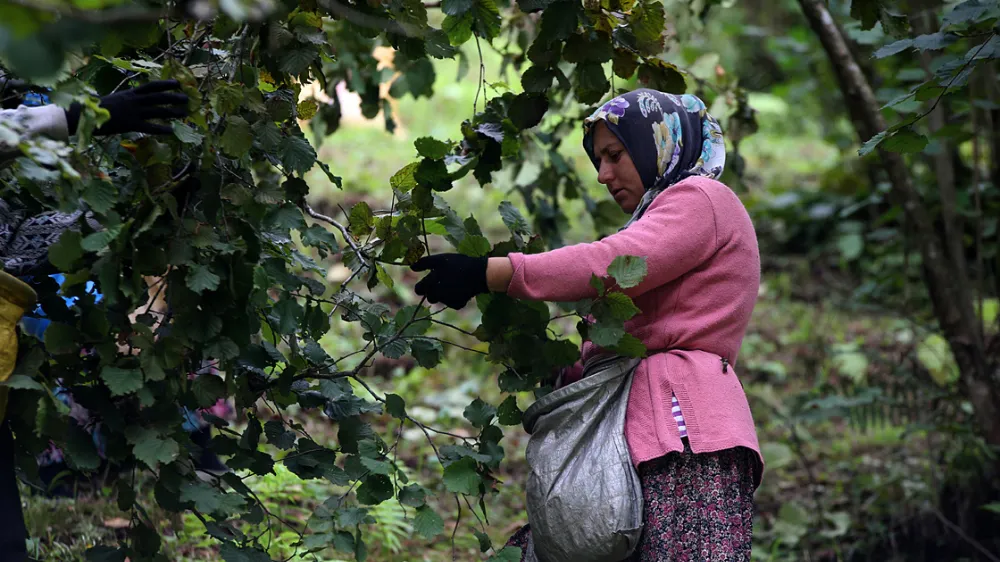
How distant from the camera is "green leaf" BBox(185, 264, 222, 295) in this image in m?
1.87

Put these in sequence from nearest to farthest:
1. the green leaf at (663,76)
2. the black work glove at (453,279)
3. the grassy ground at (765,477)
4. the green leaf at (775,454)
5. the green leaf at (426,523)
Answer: the black work glove at (453,279), the green leaf at (426,523), the green leaf at (663,76), the grassy ground at (765,477), the green leaf at (775,454)

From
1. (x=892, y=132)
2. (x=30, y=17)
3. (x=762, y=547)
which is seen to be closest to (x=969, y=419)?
(x=762, y=547)

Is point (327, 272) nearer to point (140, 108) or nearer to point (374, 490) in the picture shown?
point (374, 490)

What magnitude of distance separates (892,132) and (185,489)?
176 centimetres

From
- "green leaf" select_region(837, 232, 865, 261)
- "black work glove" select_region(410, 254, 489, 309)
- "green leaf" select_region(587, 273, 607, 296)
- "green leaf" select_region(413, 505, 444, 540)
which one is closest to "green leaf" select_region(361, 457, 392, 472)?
"green leaf" select_region(413, 505, 444, 540)

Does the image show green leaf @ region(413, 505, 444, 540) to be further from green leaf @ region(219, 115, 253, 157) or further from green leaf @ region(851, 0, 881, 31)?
green leaf @ region(851, 0, 881, 31)

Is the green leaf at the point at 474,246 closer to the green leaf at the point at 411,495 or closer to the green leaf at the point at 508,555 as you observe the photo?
the green leaf at the point at 411,495

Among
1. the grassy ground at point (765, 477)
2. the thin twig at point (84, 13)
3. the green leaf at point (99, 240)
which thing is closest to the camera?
the thin twig at point (84, 13)

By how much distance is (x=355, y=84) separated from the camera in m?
3.58

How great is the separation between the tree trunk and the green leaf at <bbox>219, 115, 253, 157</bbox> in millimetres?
2507

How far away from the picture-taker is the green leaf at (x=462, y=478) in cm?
223

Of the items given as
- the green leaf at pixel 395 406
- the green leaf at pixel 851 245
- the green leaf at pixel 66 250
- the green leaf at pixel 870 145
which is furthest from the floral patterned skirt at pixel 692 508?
the green leaf at pixel 851 245

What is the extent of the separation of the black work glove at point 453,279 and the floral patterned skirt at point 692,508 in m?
0.53

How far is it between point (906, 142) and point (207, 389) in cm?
165
